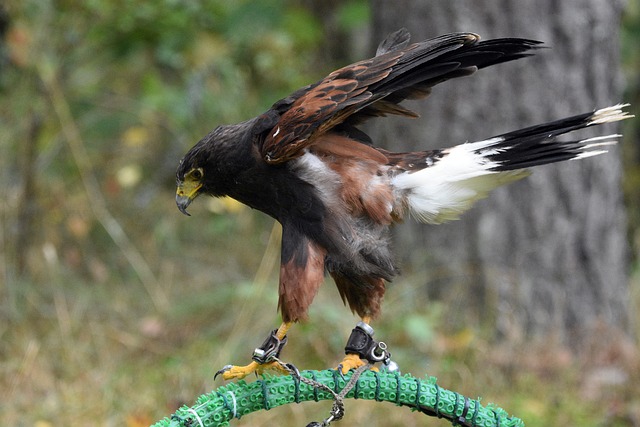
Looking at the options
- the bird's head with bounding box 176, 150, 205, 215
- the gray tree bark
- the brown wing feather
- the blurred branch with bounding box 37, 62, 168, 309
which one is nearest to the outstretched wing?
the brown wing feather

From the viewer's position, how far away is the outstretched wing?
234cm

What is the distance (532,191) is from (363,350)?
2706mm

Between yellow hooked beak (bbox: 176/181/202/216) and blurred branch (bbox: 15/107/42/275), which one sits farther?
blurred branch (bbox: 15/107/42/275)

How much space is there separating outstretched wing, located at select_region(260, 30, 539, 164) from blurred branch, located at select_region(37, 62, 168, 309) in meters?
3.00

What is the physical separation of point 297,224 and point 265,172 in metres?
0.19

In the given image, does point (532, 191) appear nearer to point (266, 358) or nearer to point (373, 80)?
point (373, 80)

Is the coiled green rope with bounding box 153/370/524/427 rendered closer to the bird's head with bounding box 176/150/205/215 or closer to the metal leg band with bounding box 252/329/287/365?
the metal leg band with bounding box 252/329/287/365

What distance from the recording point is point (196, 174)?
2.56m

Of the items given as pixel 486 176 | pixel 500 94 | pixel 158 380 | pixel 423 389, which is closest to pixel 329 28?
pixel 500 94

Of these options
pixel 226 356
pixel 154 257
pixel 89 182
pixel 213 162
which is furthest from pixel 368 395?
pixel 154 257

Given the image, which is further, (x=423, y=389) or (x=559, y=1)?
(x=559, y=1)

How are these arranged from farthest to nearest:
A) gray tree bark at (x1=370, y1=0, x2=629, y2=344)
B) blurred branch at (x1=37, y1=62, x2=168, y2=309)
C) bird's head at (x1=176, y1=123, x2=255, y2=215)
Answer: blurred branch at (x1=37, y1=62, x2=168, y2=309) → gray tree bark at (x1=370, y1=0, x2=629, y2=344) → bird's head at (x1=176, y1=123, x2=255, y2=215)

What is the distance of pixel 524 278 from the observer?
15.7 ft

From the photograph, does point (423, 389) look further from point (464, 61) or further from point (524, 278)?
point (524, 278)
